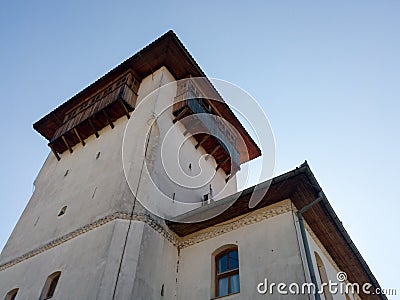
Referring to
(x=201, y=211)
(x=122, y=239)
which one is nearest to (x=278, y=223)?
(x=201, y=211)

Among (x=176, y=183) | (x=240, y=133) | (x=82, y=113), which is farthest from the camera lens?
(x=240, y=133)

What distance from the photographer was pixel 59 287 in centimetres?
966

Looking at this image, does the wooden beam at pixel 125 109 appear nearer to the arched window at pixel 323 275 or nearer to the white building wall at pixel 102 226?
the white building wall at pixel 102 226

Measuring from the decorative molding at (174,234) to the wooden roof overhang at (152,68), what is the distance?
5549 millimetres

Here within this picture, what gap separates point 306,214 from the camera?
9.87 metres

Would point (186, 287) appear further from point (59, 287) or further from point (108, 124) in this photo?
point (108, 124)

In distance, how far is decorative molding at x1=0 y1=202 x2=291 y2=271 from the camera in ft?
32.2

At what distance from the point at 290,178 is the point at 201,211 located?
2801 millimetres

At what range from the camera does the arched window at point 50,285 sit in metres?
10.0

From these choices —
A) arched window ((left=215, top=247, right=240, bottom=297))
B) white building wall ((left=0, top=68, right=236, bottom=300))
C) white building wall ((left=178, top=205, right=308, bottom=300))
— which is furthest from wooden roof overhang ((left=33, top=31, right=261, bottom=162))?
arched window ((left=215, top=247, right=240, bottom=297))

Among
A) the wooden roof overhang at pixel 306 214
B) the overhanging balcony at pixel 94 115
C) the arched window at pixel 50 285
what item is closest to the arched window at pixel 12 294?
the arched window at pixel 50 285

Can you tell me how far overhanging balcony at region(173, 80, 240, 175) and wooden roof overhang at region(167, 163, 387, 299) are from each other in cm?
514

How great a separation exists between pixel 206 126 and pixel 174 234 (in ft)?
19.0

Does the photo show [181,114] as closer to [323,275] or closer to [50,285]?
[50,285]
